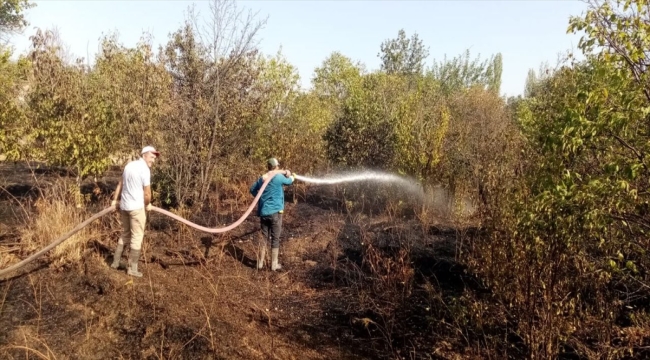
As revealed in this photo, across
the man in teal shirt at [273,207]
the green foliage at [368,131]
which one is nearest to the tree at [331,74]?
the green foliage at [368,131]

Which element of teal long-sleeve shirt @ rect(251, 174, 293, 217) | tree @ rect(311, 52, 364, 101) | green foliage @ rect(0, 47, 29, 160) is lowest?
teal long-sleeve shirt @ rect(251, 174, 293, 217)

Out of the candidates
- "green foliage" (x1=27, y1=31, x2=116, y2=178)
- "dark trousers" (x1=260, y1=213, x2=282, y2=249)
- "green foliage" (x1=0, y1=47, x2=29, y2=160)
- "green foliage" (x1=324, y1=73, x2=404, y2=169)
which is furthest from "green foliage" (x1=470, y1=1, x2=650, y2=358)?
"green foliage" (x1=0, y1=47, x2=29, y2=160)

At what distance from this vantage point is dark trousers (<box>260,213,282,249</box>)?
23.7 ft

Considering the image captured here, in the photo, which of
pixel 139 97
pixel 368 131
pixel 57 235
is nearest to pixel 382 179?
pixel 368 131

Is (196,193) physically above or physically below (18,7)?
below

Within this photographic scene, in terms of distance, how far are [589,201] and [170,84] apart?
8286mm

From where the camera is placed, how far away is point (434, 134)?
10.2 meters

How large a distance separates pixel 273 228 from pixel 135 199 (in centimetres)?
213

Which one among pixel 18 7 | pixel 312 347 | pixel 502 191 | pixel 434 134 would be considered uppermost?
pixel 18 7

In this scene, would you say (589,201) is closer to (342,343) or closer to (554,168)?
(554,168)

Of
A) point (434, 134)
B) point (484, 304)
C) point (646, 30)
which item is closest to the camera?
point (646, 30)

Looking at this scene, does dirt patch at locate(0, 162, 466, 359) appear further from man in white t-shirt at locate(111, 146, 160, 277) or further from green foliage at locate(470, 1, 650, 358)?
green foliage at locate(470, 1, 650, 358)

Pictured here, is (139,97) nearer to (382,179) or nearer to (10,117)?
(10,117)

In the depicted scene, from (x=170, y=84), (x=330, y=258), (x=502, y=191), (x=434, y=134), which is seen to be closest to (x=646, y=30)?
(x=502, y=191)
